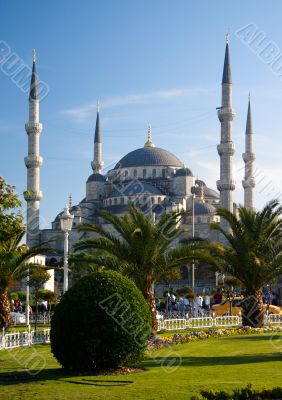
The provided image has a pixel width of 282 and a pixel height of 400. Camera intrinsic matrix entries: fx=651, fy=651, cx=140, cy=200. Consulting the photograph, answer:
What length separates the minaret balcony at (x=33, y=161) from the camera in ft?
165

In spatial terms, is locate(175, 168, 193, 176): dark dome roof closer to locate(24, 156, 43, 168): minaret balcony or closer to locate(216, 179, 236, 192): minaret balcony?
locate(216, 179, 236, 192): minaret balcony

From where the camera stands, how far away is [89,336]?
9.14 m

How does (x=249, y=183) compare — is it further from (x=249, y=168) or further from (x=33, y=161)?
(x=33, y=161)

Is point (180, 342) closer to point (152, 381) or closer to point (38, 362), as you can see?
point (38, 362)

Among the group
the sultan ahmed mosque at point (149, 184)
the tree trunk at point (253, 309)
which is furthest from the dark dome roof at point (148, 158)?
the tree trunk at point (253, 309)

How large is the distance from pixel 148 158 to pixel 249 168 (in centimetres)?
1854

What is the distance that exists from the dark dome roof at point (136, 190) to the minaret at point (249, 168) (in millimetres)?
12744

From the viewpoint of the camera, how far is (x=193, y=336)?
1548 centimetres

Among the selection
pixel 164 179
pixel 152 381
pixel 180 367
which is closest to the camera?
pixel 152 381

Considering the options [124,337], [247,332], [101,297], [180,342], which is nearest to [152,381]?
[124,337]

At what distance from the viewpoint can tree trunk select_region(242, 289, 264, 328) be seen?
1855 centimetres

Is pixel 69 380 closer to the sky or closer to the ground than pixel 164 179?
closer to the ground

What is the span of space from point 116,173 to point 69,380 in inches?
2527

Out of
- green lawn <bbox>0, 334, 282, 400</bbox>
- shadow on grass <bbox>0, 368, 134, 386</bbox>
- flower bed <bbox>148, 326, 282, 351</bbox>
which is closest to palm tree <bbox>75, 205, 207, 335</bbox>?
flower bed <bbox>148, 326, 282, 351</bbox>
